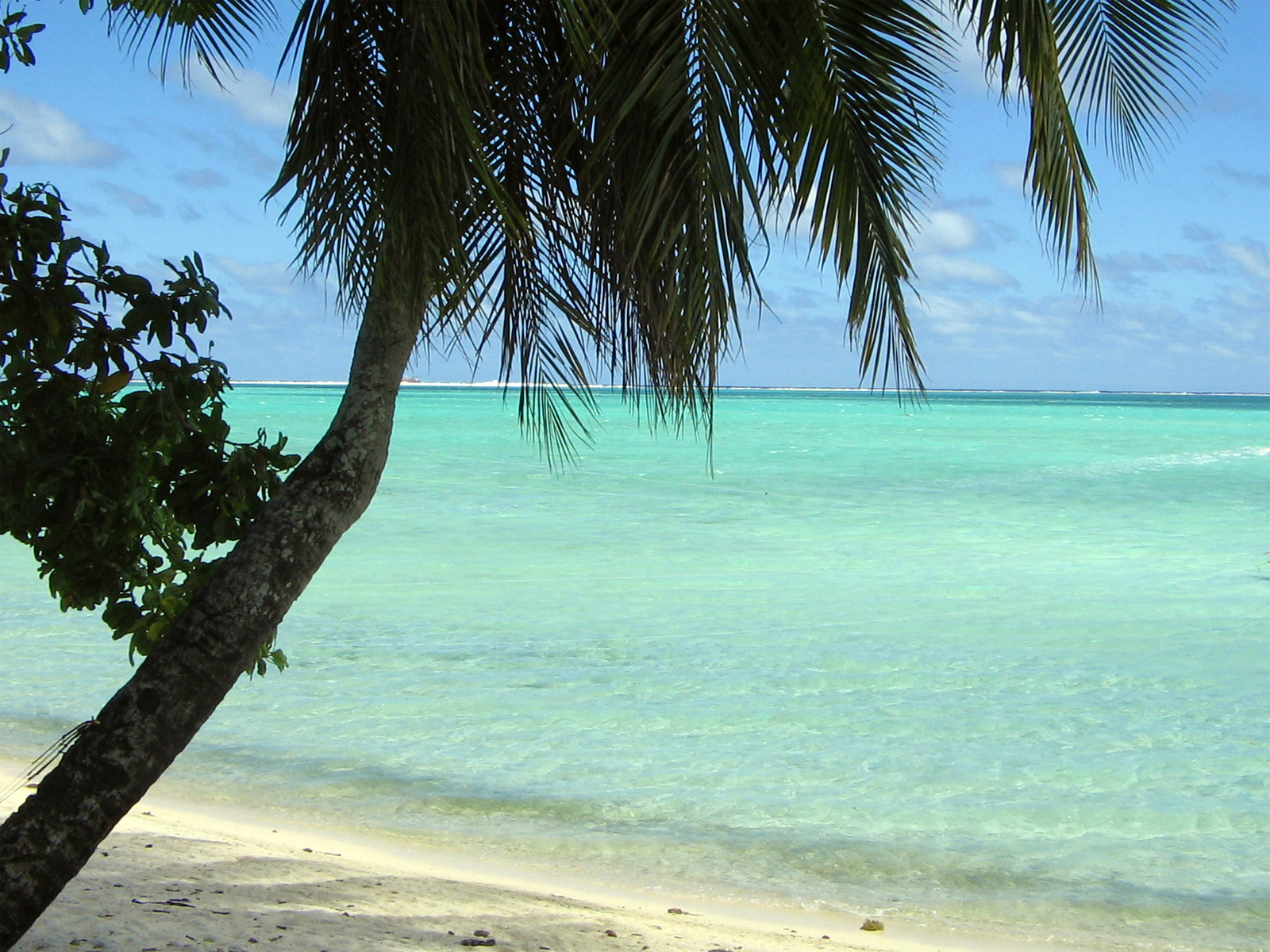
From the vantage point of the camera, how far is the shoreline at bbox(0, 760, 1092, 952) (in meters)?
3.15

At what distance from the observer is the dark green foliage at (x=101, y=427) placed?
92.6 inches

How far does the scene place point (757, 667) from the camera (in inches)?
310

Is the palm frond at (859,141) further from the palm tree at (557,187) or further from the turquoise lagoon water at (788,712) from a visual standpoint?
the turquoise lagoon water at (788,712)

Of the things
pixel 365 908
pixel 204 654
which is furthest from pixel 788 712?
pixel 204 654

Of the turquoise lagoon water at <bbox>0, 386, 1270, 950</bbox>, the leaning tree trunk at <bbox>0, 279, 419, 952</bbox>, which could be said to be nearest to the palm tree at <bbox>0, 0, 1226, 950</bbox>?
the leaning tree trunk at <bbox>0, 279, 419, 952</bbox>

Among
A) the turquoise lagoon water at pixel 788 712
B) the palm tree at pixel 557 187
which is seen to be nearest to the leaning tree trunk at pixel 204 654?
the palm tree at pixel 557 187

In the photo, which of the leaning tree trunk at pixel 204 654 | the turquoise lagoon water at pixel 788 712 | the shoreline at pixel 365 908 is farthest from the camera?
the turquoise lagoon water at pixel 788 712

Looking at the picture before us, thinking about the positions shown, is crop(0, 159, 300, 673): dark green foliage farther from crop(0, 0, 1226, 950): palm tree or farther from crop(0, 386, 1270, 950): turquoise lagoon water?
crop(0, 386, 1270, 950): turquoise lagoon water

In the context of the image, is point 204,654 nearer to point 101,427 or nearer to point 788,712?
point 101,427

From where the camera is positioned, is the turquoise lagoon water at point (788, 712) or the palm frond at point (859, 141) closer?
the palm frond at point (859, 141)

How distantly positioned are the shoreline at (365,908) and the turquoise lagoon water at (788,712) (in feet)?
0.82

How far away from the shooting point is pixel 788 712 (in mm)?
6805

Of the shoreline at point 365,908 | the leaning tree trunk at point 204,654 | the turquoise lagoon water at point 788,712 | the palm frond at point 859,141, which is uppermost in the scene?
the palm frond at point 859,141

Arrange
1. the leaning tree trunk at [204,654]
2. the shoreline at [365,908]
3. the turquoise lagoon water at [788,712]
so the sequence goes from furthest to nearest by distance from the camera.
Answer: the turquoise lagoon water at [788,712] < the shoreline at [365,908] < the leaning tree trunk at [204,654]
